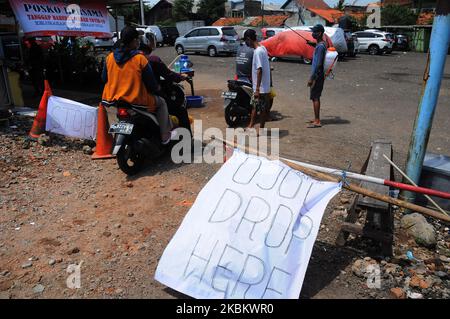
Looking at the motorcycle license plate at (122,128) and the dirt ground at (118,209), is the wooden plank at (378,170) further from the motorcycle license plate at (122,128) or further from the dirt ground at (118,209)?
the motorcycle license plate at (122,128)

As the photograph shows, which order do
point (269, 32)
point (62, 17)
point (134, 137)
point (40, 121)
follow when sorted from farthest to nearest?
point (269, 32), point (62, 17), point (40, 121), point (134, 137)

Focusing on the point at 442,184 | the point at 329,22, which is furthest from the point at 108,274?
the point at 329,22

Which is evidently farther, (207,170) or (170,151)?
(170,151)

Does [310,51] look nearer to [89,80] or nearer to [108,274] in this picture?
[89,80]

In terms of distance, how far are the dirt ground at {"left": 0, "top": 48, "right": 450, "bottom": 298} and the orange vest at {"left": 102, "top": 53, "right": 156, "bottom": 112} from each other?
3.38ft

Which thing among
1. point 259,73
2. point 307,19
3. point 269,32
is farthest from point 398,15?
point 259,73

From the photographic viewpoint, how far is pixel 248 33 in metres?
6.60

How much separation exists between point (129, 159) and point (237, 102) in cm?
286

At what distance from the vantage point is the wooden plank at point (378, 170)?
3.36 meters

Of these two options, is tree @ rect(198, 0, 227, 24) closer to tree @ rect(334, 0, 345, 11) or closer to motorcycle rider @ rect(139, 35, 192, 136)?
tree @ rect(334, 0, 345, 11)

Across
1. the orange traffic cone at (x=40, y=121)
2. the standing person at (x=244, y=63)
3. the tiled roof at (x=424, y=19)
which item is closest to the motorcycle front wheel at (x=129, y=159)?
the orange traffic cone at (x=40, y=121)

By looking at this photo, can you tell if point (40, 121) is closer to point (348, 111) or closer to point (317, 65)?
point (317, 65)

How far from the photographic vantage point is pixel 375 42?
25.4 m

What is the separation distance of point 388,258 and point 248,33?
15.0ft
